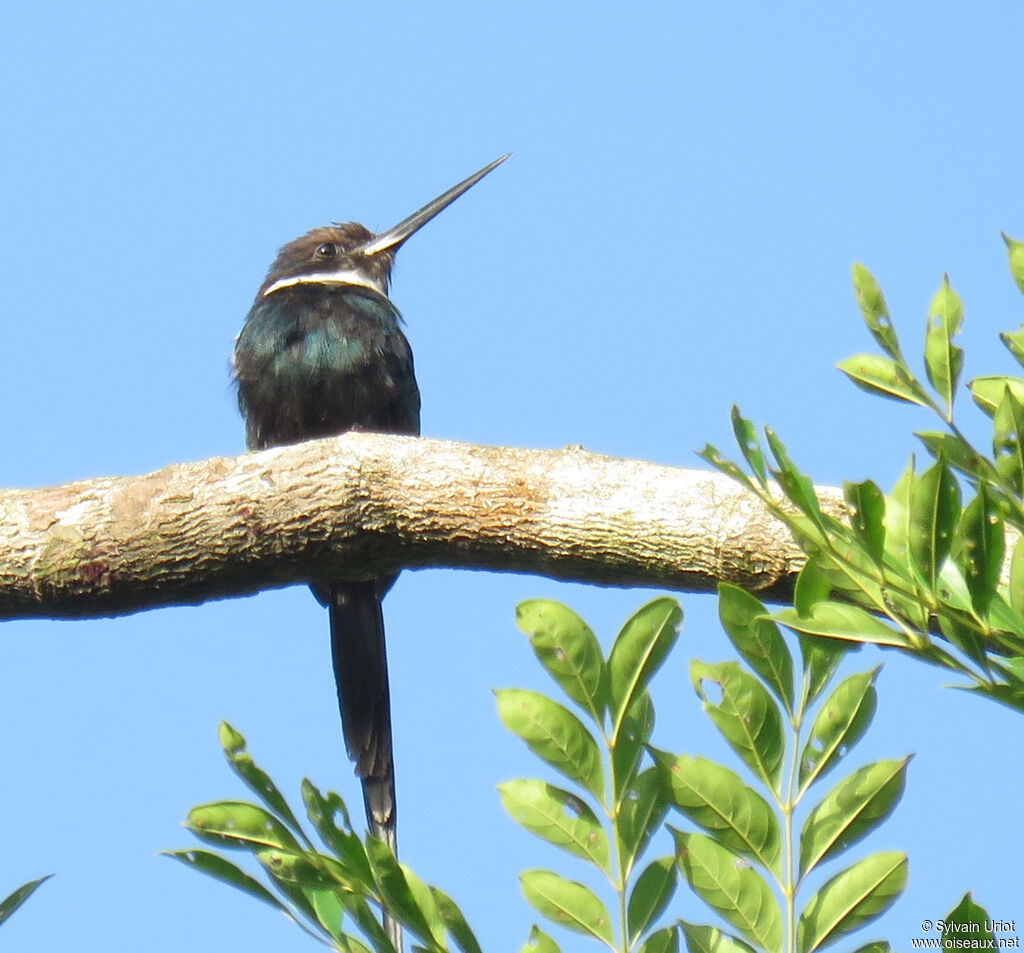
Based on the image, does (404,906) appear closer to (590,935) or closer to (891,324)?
(590,935)

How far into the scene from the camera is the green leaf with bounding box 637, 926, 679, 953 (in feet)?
3.95

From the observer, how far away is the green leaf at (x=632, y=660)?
4.13ft

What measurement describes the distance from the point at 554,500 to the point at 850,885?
159 centimetres

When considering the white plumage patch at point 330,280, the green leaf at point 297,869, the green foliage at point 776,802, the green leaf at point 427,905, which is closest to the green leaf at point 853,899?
the green foliage at point 776,802

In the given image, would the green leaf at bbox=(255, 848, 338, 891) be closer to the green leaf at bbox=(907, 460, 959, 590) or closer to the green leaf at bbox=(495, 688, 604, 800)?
the green leaf at bbox=(495, 688, 604, 800)

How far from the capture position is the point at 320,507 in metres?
2.80

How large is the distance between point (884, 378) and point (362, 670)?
383cm

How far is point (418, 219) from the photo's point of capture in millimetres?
6793

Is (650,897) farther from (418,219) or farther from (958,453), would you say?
(418,219)

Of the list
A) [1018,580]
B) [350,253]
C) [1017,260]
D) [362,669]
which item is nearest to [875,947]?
Answer: [1018,580]

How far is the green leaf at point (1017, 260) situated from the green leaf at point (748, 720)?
0.49m

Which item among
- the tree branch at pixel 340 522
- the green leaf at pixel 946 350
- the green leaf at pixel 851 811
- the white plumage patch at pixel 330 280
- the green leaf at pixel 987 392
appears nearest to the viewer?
the green leaf at pixel 851 811

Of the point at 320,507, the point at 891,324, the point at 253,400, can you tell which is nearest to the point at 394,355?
the point at 253,400

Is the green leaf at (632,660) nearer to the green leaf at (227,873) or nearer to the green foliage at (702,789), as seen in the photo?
the green foliage at (702,789)
